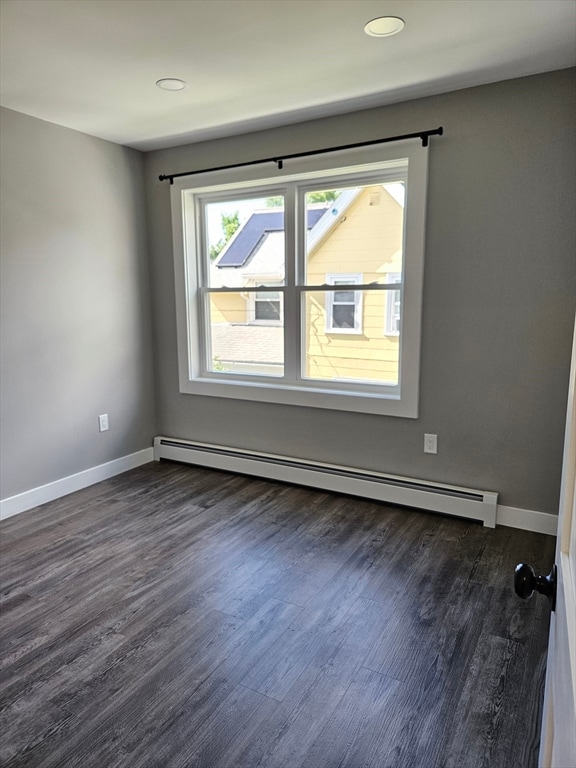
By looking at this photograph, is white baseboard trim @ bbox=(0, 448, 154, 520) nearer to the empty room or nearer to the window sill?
the empty room

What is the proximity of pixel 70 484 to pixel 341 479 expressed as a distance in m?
1.93

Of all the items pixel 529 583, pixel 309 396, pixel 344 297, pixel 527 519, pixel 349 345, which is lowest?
pixel 527 519

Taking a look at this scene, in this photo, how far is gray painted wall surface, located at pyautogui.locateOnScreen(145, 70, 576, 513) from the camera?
2.59m

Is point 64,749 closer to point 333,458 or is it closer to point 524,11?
point 333,458

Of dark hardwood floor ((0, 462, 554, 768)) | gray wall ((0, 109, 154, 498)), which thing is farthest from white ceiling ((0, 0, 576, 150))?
dark hardwood floor ((0, 462, 554, 768))

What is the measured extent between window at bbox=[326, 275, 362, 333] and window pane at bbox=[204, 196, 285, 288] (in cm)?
43

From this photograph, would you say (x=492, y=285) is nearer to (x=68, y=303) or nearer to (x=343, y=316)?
(x=343, y=316)

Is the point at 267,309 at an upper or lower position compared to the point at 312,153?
Answer: lower

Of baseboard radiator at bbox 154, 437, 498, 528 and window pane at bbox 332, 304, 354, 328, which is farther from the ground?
window pane at bbox 332, 304, 354, 328

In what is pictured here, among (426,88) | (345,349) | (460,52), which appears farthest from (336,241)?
(460,52)

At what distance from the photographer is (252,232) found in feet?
12.1

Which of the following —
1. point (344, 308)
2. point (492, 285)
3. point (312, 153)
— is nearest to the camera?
point (492, 285)

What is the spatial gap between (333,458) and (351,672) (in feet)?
5.73

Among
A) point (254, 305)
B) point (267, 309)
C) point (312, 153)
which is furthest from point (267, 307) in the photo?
point (312, 153)
